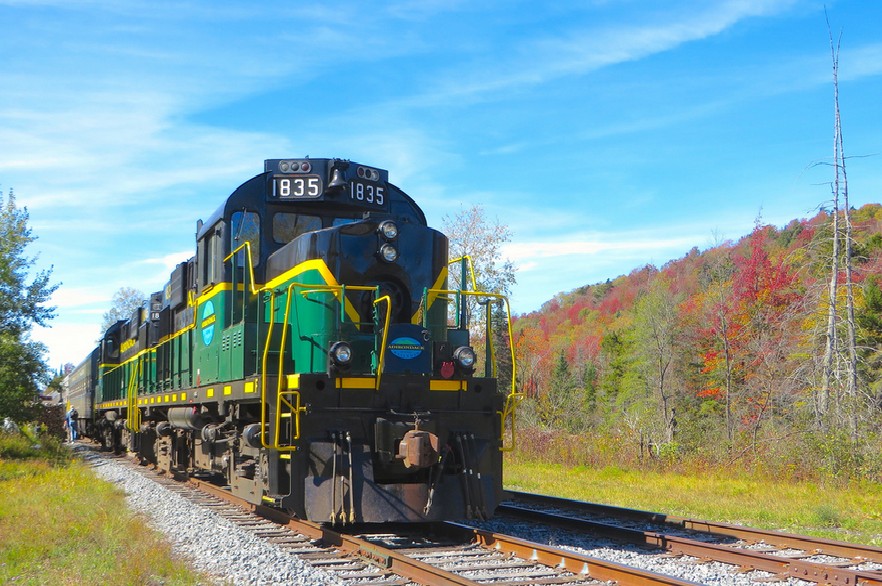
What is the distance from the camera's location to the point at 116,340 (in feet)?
81.1

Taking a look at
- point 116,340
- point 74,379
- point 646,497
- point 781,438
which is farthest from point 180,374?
point 74,379


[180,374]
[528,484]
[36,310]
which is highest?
[36,310]

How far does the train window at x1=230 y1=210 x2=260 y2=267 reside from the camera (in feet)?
29.3

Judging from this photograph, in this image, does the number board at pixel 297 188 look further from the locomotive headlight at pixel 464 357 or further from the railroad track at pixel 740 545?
the railroad track at pixel 740 545

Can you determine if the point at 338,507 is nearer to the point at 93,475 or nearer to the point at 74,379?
the point at 93,475

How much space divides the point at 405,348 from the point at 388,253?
Result: 99 cm

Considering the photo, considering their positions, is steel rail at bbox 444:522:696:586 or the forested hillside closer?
steel rail at bbox 444:522:696:586

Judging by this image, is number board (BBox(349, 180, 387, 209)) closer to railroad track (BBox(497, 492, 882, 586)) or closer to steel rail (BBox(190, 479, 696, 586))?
steel rail (BBox(190, 479, 696, 586))

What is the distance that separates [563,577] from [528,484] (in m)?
7.78

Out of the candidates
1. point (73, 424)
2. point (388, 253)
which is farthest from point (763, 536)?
point (73, 424)

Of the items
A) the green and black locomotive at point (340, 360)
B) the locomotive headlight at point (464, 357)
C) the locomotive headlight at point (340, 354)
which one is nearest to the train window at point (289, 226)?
the green and black locomotive at point (340, 360)

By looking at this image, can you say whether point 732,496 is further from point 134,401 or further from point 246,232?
point 134,401

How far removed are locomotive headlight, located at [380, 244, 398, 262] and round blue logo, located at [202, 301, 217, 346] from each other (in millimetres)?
2796

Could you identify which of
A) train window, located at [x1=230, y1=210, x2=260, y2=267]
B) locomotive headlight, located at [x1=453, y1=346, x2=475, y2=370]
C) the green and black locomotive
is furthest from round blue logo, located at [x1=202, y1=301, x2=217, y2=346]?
locomotive headlight, located at [x1=453, y1=346, x2=475, y2=370]
